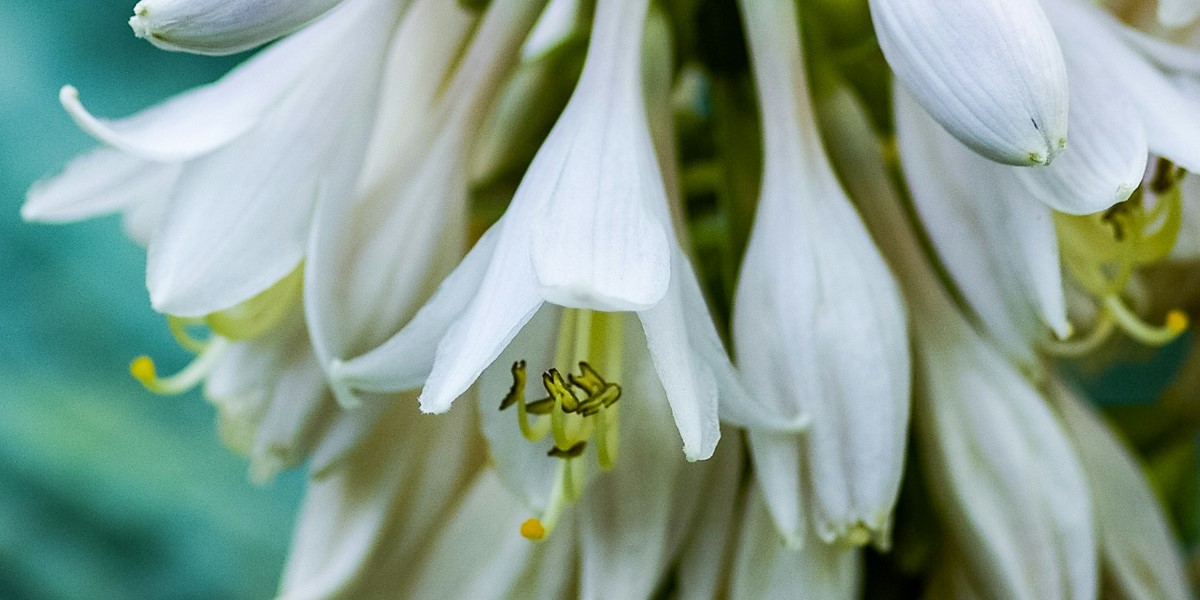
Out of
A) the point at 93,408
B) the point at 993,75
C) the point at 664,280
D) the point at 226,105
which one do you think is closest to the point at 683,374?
the point at 664,280

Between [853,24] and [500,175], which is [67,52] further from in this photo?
[853,24]

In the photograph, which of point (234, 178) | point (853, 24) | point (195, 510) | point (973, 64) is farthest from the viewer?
point (195, 510)

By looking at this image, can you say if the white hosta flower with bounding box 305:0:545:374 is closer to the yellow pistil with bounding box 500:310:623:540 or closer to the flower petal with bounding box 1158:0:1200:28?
the yellow pistil with bounding box 500:310:623:540

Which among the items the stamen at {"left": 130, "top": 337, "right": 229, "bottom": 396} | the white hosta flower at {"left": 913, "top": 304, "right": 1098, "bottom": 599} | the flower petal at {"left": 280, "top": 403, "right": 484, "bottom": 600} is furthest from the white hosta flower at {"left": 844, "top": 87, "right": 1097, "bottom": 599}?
the stamen at {"left": 130, "top": 337, "right": 229, "bottom": 396}

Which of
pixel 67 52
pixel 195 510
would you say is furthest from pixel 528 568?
pixel 67 52

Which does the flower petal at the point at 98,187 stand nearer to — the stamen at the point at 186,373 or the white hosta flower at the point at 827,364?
the stamen at the point at 186,373

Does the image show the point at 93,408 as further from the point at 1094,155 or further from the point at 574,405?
the point at 1094,155
